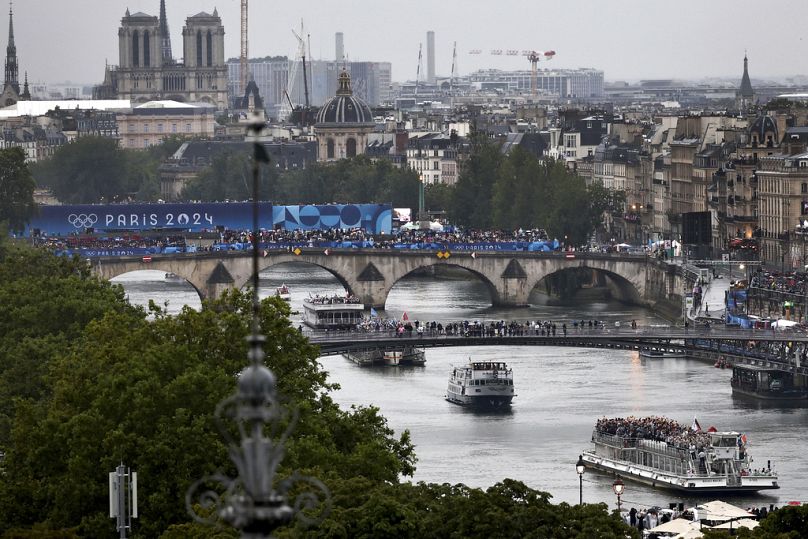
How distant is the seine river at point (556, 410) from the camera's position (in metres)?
50.0

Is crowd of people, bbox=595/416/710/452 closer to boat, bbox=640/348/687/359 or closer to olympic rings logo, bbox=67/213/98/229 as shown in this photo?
boat, bbox=640/348/687/359

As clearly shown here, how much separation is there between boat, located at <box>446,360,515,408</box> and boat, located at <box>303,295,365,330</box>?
41.8 feet

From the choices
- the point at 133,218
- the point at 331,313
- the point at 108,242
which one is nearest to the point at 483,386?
the point at 331,313

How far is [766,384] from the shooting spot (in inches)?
2434

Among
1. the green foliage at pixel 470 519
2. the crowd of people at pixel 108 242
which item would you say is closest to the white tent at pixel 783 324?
the crowd of people at pixel 108 242

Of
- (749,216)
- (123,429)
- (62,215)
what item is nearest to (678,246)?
Answer: (749,216)

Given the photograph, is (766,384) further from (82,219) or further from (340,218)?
(340,218)

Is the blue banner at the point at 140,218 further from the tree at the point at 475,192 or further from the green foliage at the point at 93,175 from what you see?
the green foliage at the point at 93,175

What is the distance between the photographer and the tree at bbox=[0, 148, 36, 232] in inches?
3878

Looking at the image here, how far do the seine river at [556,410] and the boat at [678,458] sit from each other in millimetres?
332

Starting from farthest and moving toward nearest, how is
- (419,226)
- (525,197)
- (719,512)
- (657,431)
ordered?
1. (419,226)
2. (525,197)
3. (657,431)
4. (719,512)

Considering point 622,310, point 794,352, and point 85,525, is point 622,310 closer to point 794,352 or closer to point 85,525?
point 794,352

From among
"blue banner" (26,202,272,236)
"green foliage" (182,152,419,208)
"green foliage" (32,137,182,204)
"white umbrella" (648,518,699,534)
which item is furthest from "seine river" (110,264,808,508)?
"green foliage" (32,137,182,204)

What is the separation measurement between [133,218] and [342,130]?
43.5 m
